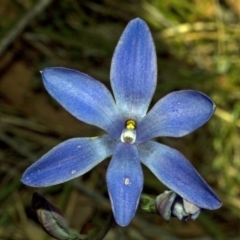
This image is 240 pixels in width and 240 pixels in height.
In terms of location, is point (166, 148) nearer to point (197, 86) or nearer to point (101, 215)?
point (101, 215)

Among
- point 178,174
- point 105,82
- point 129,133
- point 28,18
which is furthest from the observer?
point 105,82

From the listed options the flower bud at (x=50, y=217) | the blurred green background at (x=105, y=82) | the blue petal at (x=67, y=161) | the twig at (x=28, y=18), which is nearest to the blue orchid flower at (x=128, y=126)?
Answer: the blue petal at (x=67, y=161)

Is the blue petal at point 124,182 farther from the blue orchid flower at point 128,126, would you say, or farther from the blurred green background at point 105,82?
the blurred green background at point 105,82

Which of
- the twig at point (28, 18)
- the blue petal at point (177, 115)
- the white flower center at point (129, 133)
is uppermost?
the blue petal at point (177, 115)

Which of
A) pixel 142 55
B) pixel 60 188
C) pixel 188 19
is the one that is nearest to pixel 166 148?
pixel 142 55

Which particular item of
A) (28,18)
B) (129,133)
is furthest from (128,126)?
(28,18)

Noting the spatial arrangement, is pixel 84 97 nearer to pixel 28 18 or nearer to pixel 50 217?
pixel 50 217

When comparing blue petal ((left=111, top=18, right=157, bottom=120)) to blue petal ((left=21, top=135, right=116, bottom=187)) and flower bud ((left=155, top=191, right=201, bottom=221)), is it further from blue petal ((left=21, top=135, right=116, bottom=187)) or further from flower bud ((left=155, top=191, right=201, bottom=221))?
flower bud ((left=155, top=191, right=201, bottom=221))
